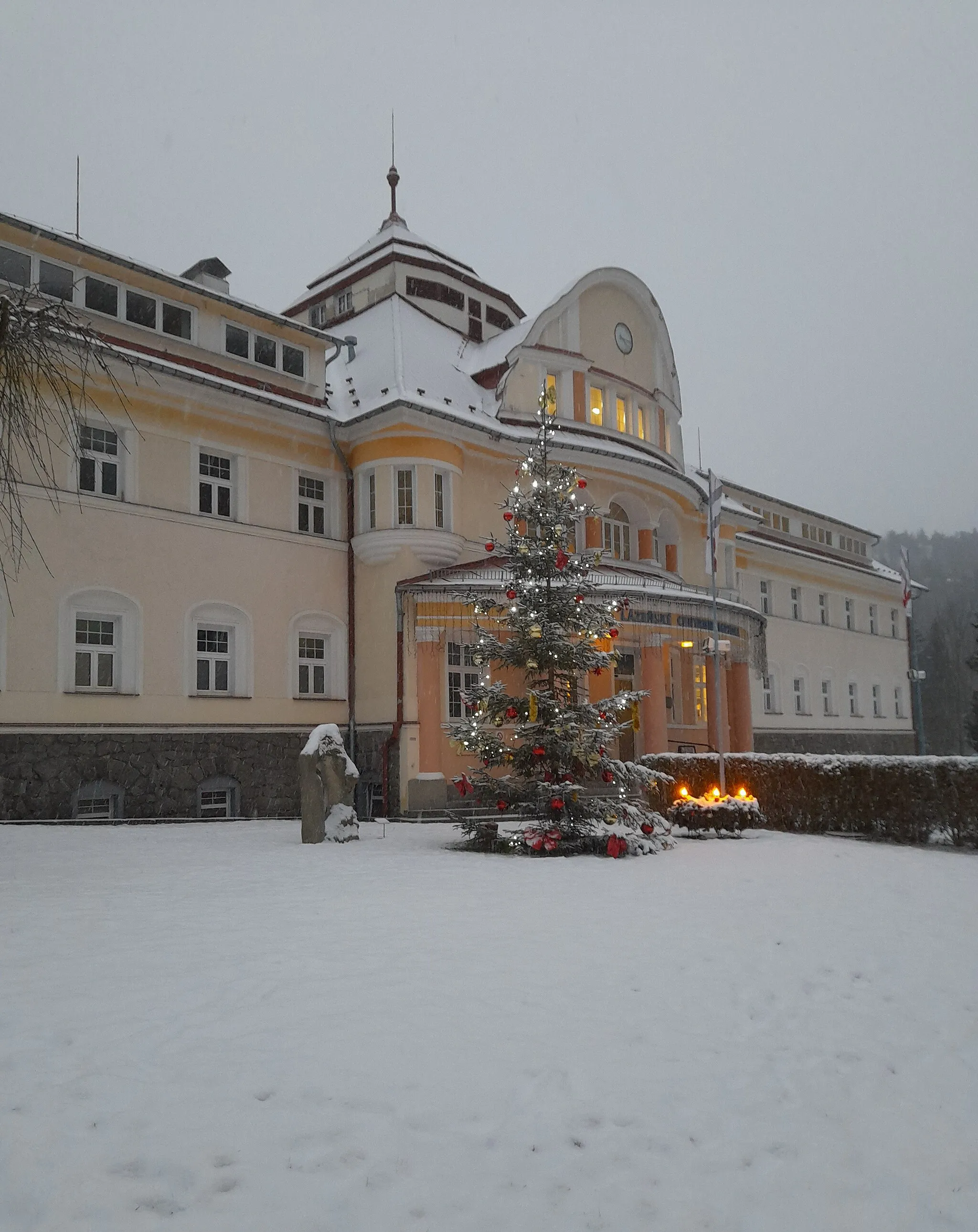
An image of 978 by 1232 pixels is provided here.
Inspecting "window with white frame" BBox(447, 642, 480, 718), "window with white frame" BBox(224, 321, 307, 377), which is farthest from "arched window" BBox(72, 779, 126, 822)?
"window with white frame" BBox(224, 321, 307, 377)

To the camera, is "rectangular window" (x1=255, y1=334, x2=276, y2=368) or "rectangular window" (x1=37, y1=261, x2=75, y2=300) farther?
"rectangular window" (x1=255, y1=334, x2=276, y2=368)

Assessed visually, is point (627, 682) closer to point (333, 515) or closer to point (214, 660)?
point (333, 515)

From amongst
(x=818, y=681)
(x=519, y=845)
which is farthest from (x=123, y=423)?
(x=818, y=681)

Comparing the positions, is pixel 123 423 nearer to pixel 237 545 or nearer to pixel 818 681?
pixel 237 545

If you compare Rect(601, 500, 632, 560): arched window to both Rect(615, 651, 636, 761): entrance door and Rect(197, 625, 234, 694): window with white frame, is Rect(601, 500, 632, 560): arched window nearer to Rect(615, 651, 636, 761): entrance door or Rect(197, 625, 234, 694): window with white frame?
Rect(615, 651, 636, 761): entrance door

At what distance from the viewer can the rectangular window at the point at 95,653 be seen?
56.2 ft

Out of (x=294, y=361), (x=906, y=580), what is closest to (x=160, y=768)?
(x=294, y=361)

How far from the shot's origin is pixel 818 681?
37.0 metres

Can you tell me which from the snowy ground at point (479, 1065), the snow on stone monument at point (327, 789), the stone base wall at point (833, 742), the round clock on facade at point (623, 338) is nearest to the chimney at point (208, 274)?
the round clock on facade at point (623, 338)

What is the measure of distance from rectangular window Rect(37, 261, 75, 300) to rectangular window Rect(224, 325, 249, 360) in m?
3.16

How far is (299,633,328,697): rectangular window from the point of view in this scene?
20484 mm

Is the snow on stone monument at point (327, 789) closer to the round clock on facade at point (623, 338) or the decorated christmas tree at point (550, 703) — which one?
the decorated christmas tree at point (550, 703)

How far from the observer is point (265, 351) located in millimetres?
20844

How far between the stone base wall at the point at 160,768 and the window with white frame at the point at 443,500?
446 centimetres
